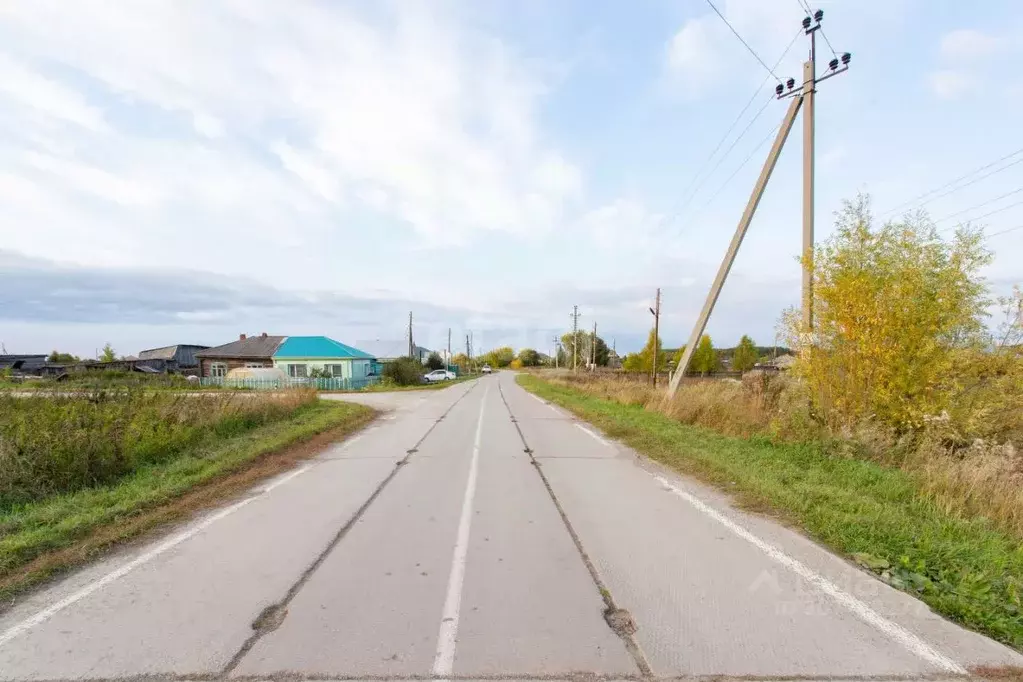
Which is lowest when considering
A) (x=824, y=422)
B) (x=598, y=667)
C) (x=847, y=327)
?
(x=598, y=667)

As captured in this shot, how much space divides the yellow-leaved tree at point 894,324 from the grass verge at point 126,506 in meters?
10.3

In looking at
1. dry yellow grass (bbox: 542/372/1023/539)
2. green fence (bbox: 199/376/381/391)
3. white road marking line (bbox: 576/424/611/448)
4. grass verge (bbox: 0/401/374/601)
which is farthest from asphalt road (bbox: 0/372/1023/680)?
green fence (bbox: 199/376/381/391)

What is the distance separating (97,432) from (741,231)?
15.6 metres

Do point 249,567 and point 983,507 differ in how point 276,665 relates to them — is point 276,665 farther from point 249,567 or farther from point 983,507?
point 983,507

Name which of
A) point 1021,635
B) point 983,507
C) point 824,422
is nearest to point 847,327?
point 824,422

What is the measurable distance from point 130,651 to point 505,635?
2.32m

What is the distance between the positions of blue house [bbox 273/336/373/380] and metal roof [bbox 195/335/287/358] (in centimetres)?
216

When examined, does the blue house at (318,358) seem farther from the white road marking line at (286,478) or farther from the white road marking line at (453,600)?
the white road marking line at (453,600)

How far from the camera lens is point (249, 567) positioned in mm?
4414

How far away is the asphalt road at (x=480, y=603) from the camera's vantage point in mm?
3012

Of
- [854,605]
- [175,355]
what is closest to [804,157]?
[854,605]

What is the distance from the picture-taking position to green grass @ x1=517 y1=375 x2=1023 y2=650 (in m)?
3.74

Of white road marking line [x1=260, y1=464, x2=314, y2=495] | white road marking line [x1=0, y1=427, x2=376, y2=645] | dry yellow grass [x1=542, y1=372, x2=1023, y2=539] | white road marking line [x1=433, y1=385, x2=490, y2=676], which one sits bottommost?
white road marking line [x1=260, y1=464, x2=314, y2=495]

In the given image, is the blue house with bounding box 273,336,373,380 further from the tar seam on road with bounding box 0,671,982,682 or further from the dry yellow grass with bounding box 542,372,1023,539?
the tar seam on road with bounding box 0,671,982,682
